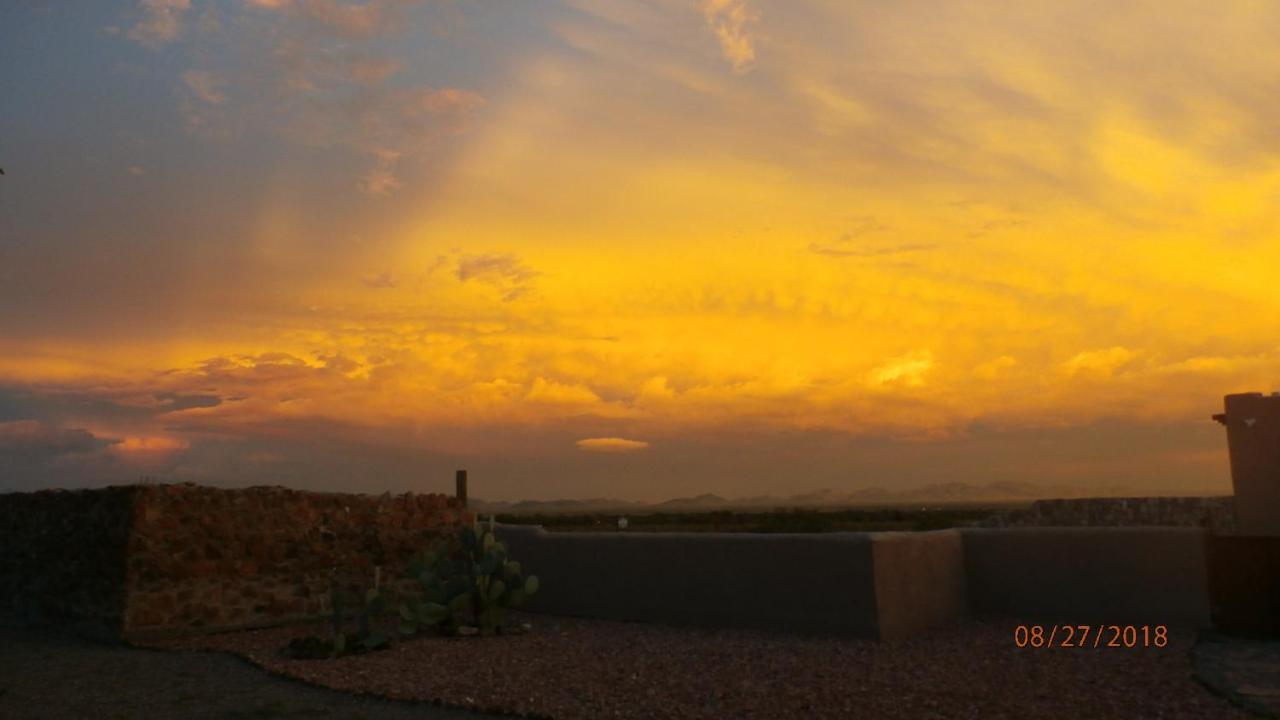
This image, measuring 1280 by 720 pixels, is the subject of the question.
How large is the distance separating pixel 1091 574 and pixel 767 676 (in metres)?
5.43

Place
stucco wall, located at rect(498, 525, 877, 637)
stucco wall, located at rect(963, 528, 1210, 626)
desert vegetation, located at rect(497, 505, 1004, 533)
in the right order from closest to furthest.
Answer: stucco wall, located at rect(498, 525, 877, 637) → stucco wall, located at rect(963, 528, 1210, 626) → desert vegetation, located at rect(497, 505, 1004, 533)

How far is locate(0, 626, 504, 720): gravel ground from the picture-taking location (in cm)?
880

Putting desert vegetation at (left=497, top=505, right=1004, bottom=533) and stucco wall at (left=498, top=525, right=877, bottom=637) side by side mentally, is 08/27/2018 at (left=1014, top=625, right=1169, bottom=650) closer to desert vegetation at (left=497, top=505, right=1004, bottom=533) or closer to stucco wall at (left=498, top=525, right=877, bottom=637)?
stucco wall at (left=498, top=525, right=877, bottom=637)

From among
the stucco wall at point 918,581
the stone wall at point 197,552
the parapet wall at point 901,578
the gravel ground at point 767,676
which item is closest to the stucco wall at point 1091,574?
the parapet wall at point 901,578

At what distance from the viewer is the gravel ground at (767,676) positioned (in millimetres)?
8359

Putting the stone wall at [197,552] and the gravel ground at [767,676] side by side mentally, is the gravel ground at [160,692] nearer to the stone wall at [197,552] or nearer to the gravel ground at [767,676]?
the gravel ground at [767,676]

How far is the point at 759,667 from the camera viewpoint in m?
10.3

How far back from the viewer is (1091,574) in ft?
42.0

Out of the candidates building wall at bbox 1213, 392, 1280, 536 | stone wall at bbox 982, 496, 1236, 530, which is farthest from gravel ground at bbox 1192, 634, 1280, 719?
stone wall at bbox 982, 496, 1236, 530

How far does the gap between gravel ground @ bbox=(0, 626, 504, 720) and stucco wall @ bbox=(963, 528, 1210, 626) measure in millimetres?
7921

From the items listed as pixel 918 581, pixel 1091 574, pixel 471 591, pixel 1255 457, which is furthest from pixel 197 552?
pixel 1255 457

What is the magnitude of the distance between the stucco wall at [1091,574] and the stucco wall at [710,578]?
2.47 meters

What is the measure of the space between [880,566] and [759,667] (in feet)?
7.96

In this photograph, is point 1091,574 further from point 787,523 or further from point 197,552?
point 787,523
